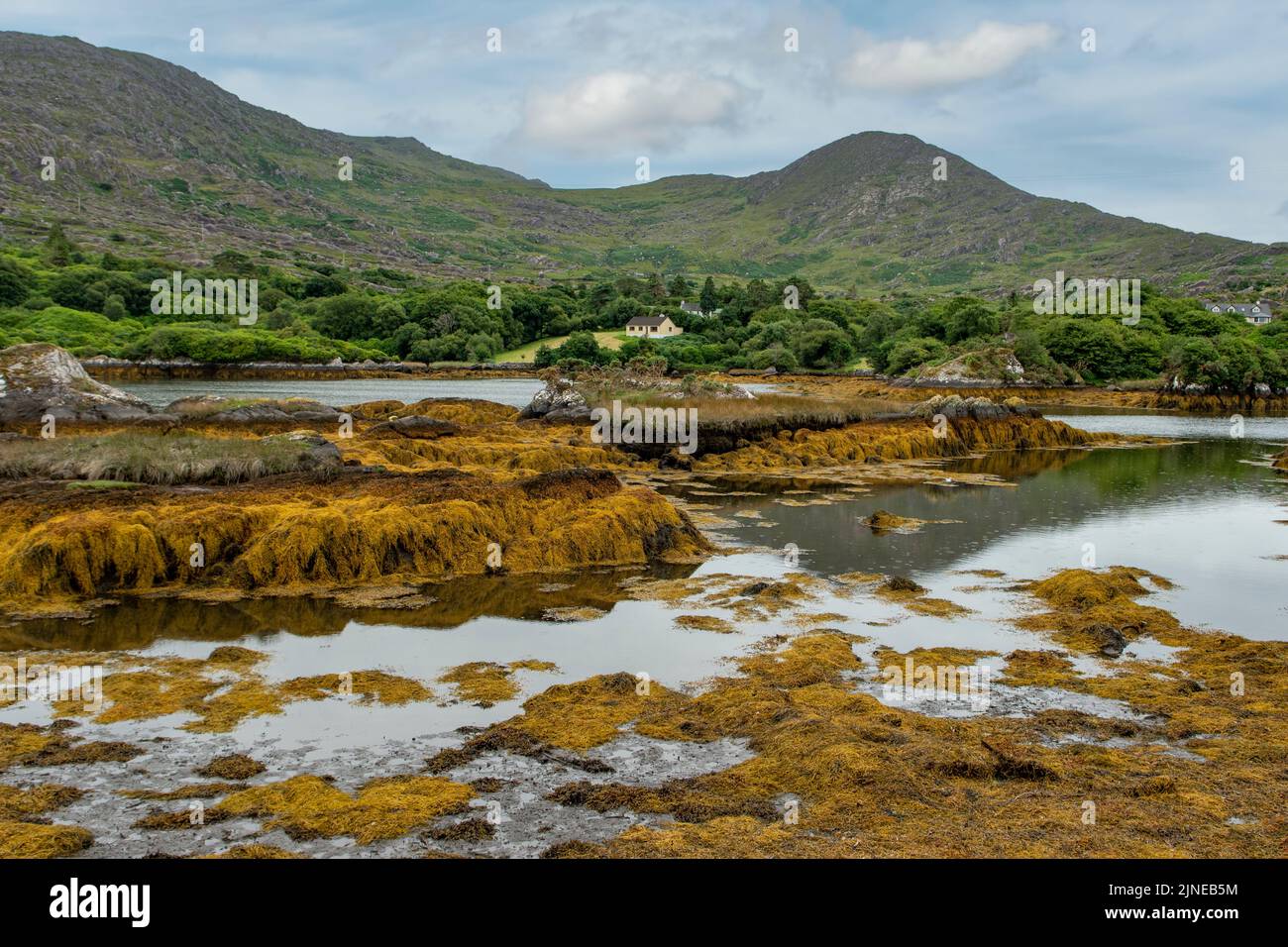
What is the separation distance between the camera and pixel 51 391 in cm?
3344

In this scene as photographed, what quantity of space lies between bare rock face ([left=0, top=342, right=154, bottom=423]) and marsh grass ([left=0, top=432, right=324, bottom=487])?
31.3 feet

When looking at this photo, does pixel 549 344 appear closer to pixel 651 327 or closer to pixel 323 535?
pixel 651 327

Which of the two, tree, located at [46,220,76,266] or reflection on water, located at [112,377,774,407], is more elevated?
tree, located at [46,220,76,266]

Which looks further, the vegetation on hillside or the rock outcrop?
the vegetation on hillside

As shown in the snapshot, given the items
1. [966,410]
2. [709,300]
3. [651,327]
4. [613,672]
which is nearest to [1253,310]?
[709,300]

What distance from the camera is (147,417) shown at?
112 feet

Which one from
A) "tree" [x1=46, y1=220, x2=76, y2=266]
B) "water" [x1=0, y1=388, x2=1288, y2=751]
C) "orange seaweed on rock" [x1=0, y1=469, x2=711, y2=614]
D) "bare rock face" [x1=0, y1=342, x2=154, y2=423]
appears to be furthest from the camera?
"tree" [x1=46, y1=220, x2=76, y2=266]

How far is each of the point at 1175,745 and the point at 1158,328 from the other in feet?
349

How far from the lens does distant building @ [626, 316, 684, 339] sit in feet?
433

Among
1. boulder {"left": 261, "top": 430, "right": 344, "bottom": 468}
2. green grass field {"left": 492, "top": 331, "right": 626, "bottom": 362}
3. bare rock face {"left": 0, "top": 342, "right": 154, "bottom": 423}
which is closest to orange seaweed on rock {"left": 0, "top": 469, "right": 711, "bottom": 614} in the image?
boulder {"left": 261, "top": 430, "right": 344, "bottom": 468}

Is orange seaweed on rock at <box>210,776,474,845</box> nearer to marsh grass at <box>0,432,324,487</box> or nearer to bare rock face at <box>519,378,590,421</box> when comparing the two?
marsh grass at <box>0,432,324,487</box>

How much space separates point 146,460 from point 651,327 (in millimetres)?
112298
